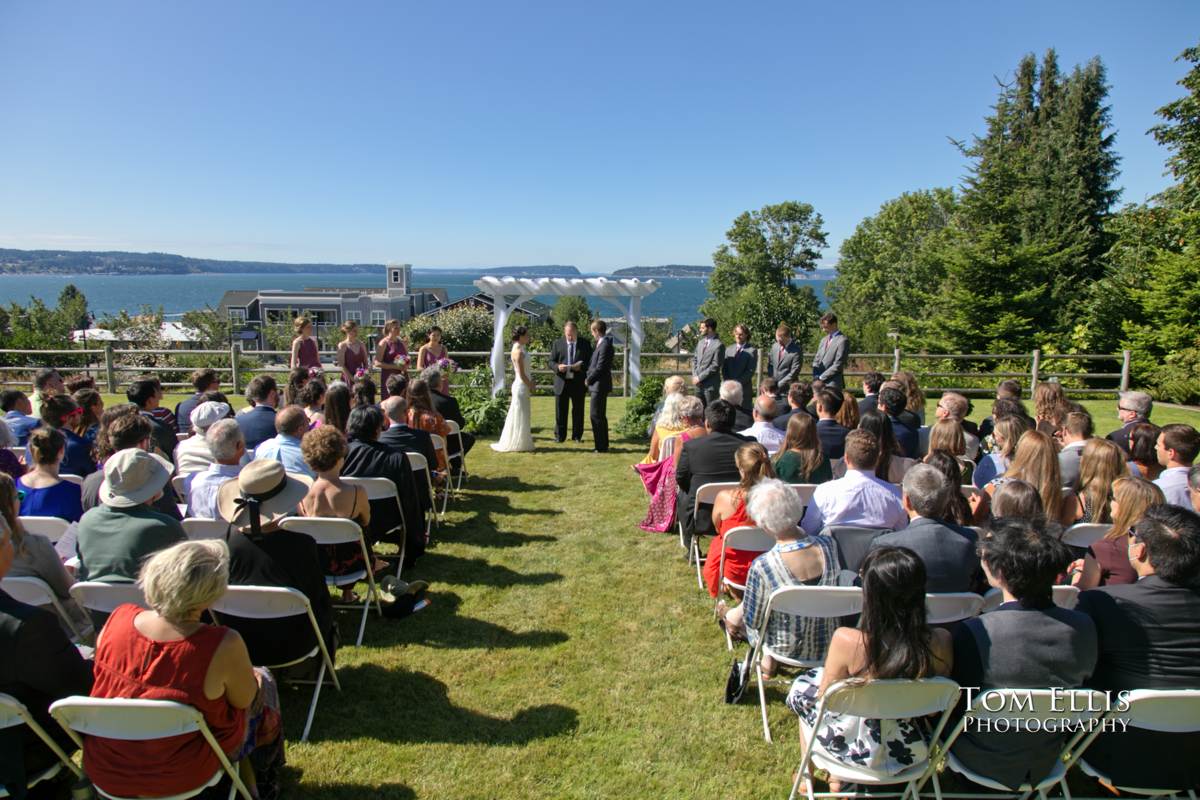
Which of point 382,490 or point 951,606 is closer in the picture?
point 951,606

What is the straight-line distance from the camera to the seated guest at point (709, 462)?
4.92 m

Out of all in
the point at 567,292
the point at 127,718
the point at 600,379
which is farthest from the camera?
the point at 567,292

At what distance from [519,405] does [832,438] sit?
455 centimetres

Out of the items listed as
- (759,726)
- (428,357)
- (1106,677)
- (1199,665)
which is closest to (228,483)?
(759,726)

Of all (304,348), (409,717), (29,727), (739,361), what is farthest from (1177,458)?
(304,348)

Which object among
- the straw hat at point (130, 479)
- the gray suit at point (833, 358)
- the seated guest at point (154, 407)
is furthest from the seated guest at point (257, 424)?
the gray suit at point (833, 358)

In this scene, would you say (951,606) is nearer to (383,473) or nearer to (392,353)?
(383,473)

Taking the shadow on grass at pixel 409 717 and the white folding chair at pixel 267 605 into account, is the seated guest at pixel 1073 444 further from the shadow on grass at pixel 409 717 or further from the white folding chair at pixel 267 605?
the white folding chair at pixel 267 605

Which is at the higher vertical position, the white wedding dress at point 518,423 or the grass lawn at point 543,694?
the white wedding dress at point 518,423

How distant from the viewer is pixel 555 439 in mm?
9969

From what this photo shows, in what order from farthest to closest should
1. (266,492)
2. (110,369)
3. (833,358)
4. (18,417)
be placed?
(110,369)
(833,358)
(18,417)
(266,492)

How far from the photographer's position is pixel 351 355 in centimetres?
929

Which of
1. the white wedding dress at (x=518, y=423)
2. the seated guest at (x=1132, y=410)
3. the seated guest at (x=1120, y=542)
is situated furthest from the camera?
the white wedding dress at (x=518, y=423)

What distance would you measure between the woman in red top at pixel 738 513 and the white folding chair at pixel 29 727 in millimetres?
3042
